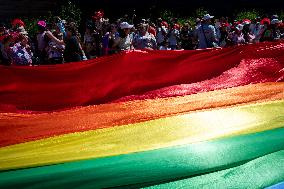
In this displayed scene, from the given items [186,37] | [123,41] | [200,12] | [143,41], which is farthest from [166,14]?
[123,41]

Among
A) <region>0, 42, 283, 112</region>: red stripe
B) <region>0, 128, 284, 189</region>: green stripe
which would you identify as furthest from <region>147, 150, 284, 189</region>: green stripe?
<region>0, 42, 283, 112</region>: red stripe

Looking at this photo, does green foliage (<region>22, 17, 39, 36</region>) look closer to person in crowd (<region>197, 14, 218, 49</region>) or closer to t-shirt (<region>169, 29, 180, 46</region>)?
t-shirt (<region>169, 29, 180, 46</region>)

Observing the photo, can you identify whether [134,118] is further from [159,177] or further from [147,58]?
[147,58]

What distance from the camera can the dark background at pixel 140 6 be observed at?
60.0 feet

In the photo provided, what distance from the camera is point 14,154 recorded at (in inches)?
131

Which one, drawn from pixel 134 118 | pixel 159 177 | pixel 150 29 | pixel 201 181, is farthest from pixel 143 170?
pixel 150 29

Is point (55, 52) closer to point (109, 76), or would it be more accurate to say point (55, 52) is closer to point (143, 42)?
point (143, 42)

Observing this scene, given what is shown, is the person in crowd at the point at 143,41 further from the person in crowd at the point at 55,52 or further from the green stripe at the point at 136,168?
the green stripe at the point at 136,168

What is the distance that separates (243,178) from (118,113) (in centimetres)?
179

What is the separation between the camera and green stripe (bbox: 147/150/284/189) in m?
2.77

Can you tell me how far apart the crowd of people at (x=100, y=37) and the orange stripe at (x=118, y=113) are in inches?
141

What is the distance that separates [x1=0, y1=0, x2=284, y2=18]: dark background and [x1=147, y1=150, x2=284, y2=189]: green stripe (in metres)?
16.0

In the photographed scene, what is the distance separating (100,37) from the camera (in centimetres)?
1243

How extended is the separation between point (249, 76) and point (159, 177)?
307cm
